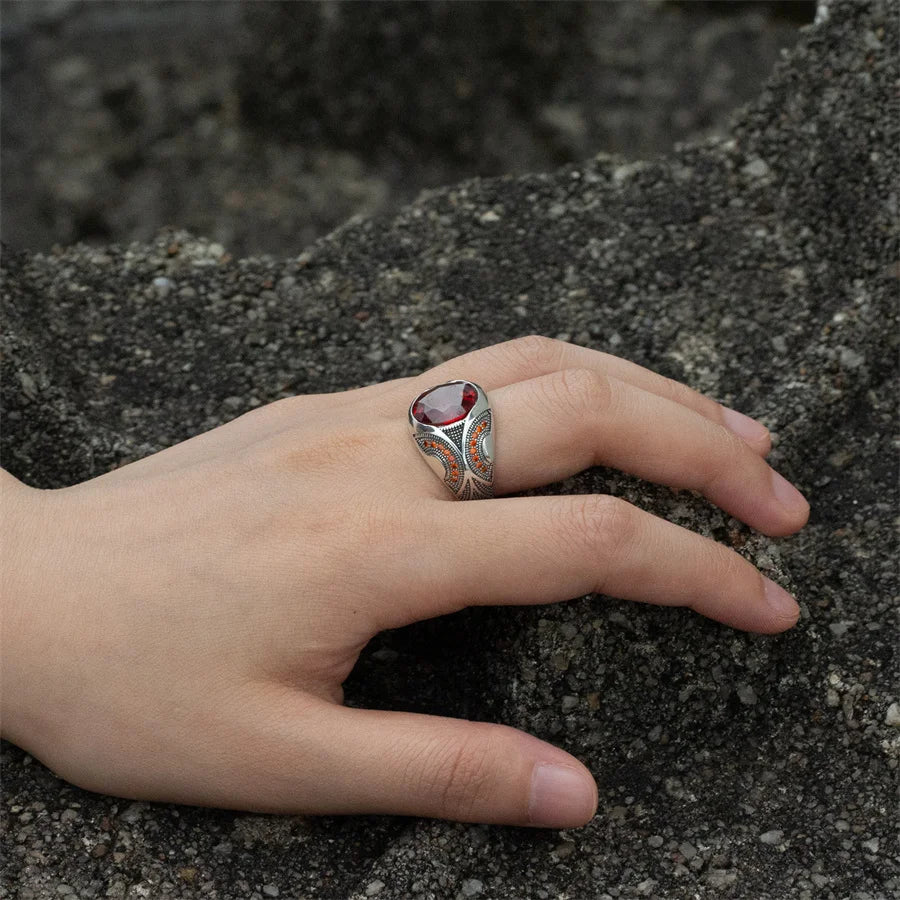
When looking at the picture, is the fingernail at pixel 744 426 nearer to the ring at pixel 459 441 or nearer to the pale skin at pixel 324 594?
the pale skin at pixel 324 594

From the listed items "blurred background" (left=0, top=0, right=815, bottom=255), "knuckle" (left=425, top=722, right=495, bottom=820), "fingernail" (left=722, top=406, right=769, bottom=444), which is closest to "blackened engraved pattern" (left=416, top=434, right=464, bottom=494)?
"knuckle" (left=425, top=722, right=495, bottom=820)

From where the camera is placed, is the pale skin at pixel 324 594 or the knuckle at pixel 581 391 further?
the knuckle at pixel 581 391

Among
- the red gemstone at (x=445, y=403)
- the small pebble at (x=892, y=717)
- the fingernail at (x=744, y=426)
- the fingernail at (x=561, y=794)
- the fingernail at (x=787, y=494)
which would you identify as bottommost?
the small pebble at (x=892, y=717)

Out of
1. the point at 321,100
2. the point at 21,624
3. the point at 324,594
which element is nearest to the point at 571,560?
the point at 324,594

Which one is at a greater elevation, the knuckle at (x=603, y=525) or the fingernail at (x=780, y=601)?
the knuckle at (x=603, y=525)

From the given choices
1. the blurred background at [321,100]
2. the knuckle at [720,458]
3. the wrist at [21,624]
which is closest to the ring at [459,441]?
the knuckle at [720,458]

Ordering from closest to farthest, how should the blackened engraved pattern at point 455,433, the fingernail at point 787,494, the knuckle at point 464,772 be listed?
the knuckle at point 464,772
the blackened engraved pattern at point 455,433
the fingernail at point 787,494

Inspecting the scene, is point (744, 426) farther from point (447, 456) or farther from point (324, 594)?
point (324, 594)
